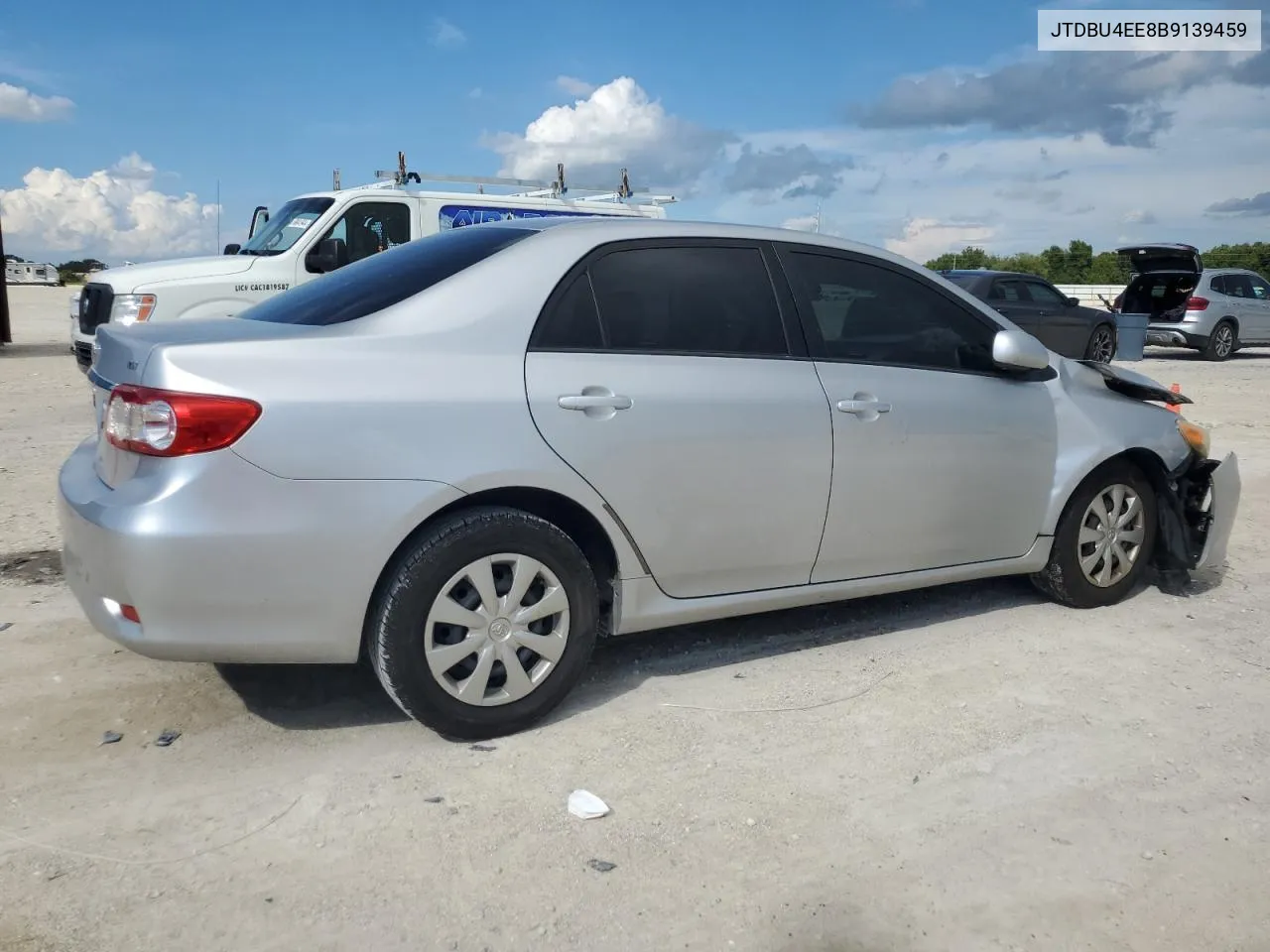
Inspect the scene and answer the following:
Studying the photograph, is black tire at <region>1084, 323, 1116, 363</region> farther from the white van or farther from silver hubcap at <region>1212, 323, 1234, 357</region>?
the white van

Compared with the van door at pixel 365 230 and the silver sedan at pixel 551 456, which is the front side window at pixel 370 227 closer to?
the van door at pixel 365 230

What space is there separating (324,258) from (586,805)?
8583 millimetres

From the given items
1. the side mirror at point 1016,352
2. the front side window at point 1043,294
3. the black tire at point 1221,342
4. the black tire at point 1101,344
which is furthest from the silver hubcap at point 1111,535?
the black tire at point 1221,342

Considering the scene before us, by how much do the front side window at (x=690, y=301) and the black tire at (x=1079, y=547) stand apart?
1.65m

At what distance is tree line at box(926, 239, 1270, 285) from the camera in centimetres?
3919

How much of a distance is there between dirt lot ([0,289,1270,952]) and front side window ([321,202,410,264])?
7.23 metres

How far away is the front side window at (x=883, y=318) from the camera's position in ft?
13.6

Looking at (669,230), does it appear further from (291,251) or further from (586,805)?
(291,251)

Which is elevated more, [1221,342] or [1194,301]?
[1194,301]

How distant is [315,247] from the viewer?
427 inches

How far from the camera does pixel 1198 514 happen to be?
5.12m

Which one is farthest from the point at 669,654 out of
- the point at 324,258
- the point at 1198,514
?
the point at 324,258

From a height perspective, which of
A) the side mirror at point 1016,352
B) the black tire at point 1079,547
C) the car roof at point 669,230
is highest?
the car roof at point 669,230

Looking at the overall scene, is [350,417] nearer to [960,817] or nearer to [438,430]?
[438,430]
